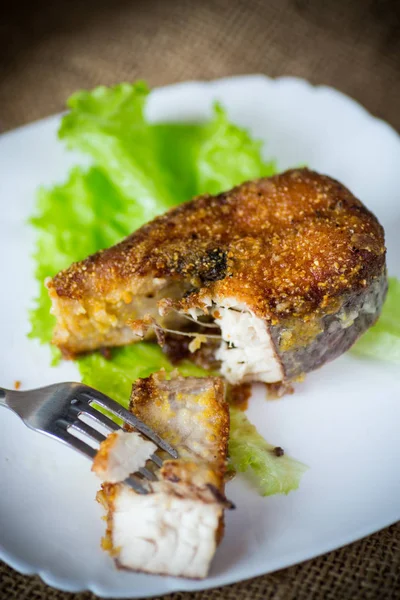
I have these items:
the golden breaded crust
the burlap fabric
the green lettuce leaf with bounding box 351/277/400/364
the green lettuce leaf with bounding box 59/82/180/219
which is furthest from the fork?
the burlap fabric

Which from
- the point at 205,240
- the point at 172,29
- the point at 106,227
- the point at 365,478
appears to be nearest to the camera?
the point at 365,478

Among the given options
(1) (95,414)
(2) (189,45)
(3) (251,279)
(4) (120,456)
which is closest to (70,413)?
(1) (95,414)

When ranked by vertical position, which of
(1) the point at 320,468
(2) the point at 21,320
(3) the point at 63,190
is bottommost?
(2) the point at 21,320

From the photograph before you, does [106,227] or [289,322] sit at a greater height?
[289,322]

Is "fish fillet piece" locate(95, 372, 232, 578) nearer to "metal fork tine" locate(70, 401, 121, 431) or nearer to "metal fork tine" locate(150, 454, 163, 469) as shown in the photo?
"metal fork tine" locate(150, 454, 163, 469)

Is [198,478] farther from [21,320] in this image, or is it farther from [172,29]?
[172,29]

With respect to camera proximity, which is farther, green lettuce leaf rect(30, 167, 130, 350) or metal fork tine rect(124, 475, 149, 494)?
green lettuce leaf rect(30, 167, 130, 350)

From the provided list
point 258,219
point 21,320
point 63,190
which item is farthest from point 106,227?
point 258,219
